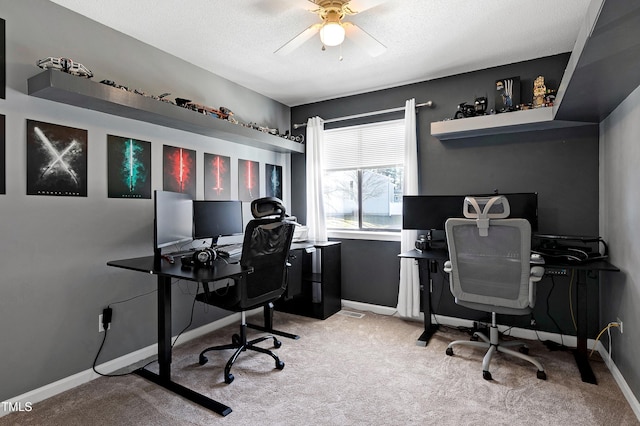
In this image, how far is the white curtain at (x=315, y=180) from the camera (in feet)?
13.6

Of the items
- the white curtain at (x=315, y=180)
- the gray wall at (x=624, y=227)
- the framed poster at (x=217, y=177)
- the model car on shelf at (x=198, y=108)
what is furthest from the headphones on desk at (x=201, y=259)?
the gray wall at (x=624, y=227)

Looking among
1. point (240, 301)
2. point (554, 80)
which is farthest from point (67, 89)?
point (554, 80)

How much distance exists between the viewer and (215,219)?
3.11 meters

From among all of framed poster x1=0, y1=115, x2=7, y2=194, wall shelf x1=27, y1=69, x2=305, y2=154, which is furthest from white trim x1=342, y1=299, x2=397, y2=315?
framed poster x1=0, y1=115, x2=7, y2=194

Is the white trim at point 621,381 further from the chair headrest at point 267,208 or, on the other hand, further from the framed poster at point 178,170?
the framed poster at point 178,170

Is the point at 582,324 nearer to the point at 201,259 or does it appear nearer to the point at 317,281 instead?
the point at 317,281

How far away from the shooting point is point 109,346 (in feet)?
8.30

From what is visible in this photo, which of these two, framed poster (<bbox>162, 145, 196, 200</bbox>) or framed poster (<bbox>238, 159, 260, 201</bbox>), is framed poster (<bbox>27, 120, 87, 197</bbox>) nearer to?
framed poster (<bbox>162, 145, 196, 200</bbox>)

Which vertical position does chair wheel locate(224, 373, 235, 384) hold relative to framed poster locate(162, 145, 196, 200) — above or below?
below

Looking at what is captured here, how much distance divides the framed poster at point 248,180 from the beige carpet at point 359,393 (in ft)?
5.42

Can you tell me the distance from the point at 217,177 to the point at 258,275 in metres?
1.44

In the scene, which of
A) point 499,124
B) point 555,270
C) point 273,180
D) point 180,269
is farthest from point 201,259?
point 499,124

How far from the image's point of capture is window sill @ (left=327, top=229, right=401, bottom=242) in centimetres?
380

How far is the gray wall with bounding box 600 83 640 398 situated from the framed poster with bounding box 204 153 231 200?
331cm
